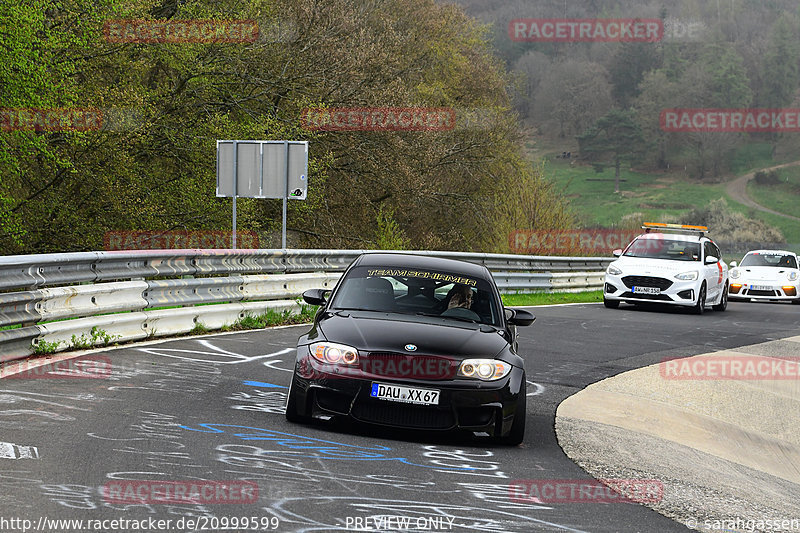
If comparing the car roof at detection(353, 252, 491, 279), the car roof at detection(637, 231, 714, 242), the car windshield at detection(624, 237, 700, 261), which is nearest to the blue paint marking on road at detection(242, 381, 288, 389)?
the car roof at detection(353, 252, 491, 279)

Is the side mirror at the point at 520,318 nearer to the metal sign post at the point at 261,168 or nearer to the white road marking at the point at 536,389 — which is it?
the white road marking at the point at 536,389

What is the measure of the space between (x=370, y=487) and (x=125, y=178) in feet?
68.6

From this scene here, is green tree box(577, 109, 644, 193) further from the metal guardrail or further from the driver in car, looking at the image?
the driver in car

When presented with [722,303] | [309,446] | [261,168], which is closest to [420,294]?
[309,446]

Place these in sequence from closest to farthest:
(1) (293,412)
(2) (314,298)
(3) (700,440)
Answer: (1) (293,412), (3) (700,440), (2) (314,298)

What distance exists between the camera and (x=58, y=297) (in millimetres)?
10172

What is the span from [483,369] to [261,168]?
1268cm

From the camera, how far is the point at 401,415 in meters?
7.18

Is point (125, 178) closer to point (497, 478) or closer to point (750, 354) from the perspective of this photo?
point (750, 354)

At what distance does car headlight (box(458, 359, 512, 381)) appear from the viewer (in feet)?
24.1

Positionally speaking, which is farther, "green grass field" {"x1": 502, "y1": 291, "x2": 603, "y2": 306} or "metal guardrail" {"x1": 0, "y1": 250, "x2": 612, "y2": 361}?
"green grass field" {"x1": 502, "y1": 291, "x2": 603, "y2": 306}

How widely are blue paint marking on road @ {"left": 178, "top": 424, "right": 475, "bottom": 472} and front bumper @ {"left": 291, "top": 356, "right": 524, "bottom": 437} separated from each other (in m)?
0.29

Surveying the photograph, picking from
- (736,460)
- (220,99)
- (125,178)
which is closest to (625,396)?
(736,460)

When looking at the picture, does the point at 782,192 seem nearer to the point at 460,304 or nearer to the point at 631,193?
the point at 631,193
